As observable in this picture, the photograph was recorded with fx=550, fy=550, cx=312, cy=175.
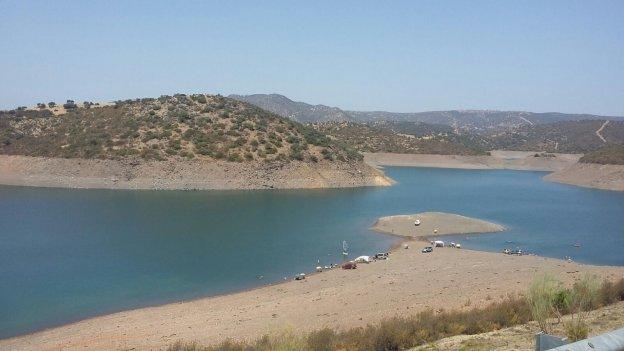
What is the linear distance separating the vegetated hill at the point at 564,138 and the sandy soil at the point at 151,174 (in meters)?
103

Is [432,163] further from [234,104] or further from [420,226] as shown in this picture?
[420,226]

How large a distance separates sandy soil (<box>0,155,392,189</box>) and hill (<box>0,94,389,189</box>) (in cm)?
12

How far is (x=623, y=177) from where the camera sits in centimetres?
7788

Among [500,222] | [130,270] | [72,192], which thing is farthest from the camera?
[72,192]

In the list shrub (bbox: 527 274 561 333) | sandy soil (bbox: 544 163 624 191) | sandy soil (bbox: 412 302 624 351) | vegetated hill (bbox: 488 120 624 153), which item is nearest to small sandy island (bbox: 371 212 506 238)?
shrub (bbox: 527 274 561 333)

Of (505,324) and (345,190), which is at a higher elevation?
(505,324)

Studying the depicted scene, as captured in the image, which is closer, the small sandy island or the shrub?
the shrub

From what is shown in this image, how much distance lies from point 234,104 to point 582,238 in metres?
58.2

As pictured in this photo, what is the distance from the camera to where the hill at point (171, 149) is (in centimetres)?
6525

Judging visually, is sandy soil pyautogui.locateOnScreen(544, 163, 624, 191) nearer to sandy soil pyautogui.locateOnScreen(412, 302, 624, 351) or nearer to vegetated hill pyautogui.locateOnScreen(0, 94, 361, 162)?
vegetated hill pyautogui.locateOnScreen(0, 94, 361, 162)

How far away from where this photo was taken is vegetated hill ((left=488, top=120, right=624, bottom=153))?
15412cm

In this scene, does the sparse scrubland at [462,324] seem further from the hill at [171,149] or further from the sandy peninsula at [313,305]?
the hill at [171,149]

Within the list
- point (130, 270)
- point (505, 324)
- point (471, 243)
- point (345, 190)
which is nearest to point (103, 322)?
point (130, 270)

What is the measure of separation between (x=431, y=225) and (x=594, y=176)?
52679 millimetres
